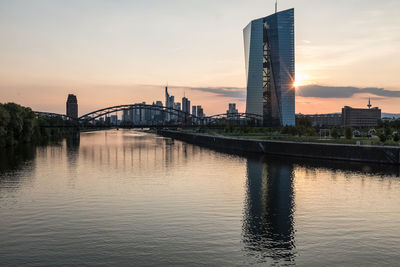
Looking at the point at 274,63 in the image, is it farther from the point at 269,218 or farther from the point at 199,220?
the point at 199,220

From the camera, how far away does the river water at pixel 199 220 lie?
707 inches

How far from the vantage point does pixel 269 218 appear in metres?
25.0

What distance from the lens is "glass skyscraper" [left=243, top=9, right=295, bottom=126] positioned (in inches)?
7072

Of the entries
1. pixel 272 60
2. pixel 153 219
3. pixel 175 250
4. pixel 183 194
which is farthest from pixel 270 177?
pixel 272 60

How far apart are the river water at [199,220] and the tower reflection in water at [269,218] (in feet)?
0.20

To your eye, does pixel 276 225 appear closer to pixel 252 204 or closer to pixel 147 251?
pixel 252 204

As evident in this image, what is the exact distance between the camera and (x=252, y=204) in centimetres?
2916

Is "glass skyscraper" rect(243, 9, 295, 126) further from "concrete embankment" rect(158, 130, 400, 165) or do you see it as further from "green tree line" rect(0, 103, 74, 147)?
"green tree line" rect(0, 103, 74, 147)

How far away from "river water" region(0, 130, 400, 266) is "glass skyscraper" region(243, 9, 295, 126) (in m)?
143

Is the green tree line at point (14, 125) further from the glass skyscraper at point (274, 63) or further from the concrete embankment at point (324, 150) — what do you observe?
the glass skyscraper at point (274, 63)

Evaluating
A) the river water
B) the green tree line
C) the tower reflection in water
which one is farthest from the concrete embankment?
the green tree line

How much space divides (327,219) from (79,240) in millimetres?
15735

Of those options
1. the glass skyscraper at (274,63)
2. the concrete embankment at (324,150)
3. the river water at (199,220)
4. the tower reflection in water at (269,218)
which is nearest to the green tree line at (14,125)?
the river water at (199,220)

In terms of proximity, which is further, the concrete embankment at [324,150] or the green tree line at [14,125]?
the green tree line at [14,125]
